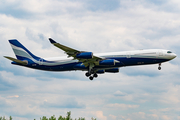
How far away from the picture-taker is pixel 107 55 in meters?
53.8

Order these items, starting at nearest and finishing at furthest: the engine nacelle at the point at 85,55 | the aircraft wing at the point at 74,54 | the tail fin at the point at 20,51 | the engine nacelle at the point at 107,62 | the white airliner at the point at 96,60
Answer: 1. the aircraft wing at the point at 74,54
2. the engine nacelle at the point at 85,55
3. the white airliner at the point at 96,60
4. the engine nacelle at the point at 107,62
5. the tail fin at the point at 20,51

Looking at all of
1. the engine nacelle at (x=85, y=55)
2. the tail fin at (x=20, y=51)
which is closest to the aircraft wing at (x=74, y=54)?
the engine nacelle at (x=85, y=55)

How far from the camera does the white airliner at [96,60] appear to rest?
50.3m

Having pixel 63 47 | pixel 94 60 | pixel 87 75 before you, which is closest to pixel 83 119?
pixel 87 75

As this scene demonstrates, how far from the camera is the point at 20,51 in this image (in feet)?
205

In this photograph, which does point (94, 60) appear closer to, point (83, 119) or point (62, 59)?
point (62, 59)

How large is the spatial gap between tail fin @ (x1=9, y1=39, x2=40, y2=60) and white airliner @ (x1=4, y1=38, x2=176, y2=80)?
6.99 feet

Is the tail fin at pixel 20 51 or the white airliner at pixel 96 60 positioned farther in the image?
the tail fin at pixel 20 51

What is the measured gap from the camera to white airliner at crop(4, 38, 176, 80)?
165 ft

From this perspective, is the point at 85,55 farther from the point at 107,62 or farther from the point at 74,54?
the point at 107,62

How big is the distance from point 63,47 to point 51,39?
297cm

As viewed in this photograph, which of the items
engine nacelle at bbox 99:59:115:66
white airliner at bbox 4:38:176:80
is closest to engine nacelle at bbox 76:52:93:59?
white airliner at bbox 4:38:176:80

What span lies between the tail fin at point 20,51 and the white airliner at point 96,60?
83.8 inches

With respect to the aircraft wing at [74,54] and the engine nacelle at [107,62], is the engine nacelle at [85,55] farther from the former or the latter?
the engine nacelle at [107,62]
